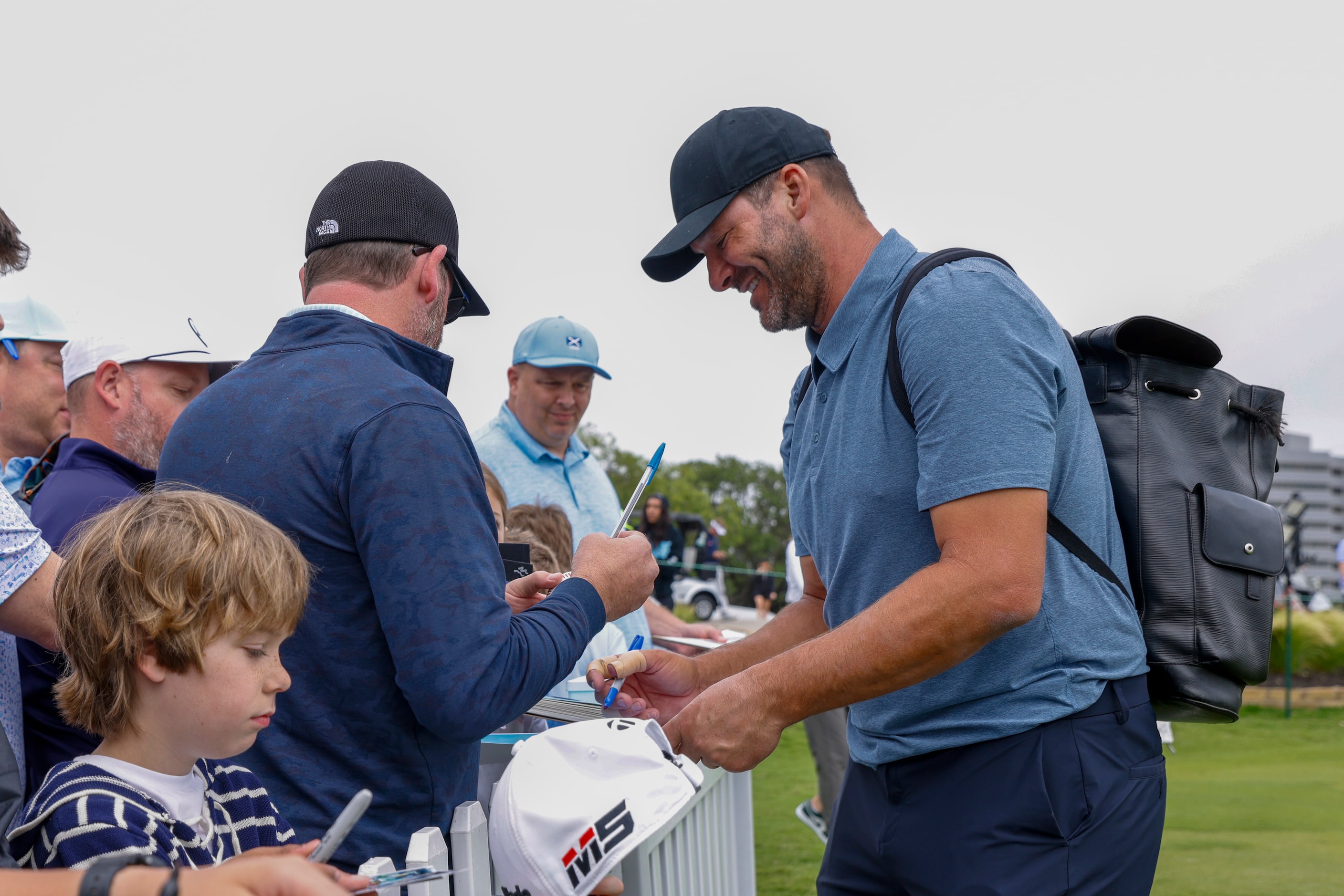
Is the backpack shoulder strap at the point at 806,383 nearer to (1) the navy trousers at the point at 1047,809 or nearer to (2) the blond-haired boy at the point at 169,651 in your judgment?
(1) the navy trousers at the point at 1047,809

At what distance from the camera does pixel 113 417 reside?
3182 millimetres

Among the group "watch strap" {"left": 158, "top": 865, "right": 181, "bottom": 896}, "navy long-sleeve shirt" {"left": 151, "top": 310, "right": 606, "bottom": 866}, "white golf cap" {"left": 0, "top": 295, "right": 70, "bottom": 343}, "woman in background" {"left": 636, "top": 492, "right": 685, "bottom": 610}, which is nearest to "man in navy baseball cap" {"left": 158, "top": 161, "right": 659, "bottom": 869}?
"navy long-sleeve shirt" {"left": 151, "top": 310, "right": 606, "bottom": 866}

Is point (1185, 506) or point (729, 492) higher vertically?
point (1185, 506)

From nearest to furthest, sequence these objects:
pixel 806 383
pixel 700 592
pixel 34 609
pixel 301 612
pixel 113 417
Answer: pixel 301 612 < pixel 34 609 < pixel 806 383 < pixel 113 417 < pixel 700 592

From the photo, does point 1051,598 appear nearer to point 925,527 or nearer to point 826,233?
point 925,527

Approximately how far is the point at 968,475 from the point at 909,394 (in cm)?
23

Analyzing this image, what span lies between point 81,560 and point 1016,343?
1.54m

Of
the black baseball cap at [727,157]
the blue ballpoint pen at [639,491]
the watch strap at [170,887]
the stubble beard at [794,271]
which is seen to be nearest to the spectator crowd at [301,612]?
the watch strap at [170,887]

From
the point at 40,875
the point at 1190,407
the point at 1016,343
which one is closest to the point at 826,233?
the point at 1016,343

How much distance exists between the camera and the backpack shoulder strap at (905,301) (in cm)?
207

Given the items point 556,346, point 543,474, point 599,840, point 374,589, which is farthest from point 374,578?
point 556,346

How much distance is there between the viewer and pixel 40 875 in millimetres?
1131

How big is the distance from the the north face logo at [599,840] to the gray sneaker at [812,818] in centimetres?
422

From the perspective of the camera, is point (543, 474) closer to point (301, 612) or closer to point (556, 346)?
point (556, 346)
